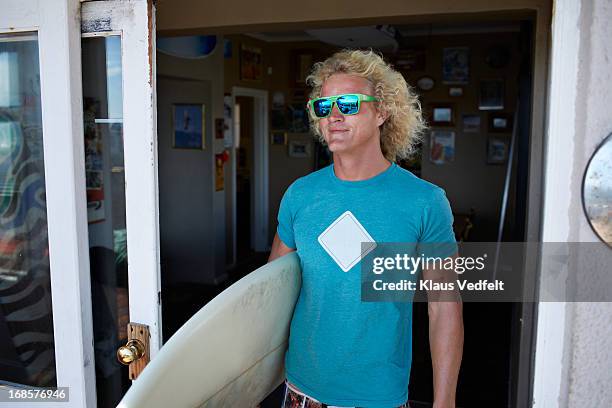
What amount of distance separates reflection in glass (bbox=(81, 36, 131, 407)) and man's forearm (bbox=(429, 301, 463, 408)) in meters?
1.24

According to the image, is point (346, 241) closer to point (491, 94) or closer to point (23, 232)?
point (23, 232)

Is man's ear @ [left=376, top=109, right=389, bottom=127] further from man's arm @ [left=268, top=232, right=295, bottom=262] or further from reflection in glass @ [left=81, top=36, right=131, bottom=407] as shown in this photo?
reflection in glass @ [left=81, top=36, right=131, bottom=407]

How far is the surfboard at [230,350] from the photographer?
1396 mm

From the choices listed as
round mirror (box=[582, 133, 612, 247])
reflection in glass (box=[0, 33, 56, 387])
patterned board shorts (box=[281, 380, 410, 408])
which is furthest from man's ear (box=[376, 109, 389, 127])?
reflection in glass (box=[0, 33, 56, 387])

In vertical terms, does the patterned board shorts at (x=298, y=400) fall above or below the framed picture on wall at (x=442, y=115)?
below

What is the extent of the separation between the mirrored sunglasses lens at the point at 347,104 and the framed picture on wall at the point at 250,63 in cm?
Result: 547

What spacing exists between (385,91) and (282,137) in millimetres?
6154

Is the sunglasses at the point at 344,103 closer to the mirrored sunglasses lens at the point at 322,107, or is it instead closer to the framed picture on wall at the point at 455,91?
the mirrored sunglasses lens at the point at 322,107

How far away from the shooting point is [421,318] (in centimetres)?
526

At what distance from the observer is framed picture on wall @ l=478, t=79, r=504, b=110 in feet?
23.0

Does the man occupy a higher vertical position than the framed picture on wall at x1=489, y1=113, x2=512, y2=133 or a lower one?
lower

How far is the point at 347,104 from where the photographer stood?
5.58 feet

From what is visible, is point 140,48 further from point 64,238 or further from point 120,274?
point 120,274

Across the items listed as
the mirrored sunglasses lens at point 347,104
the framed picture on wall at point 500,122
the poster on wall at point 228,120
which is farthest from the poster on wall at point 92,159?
the framed picture on wall at point 500,122
